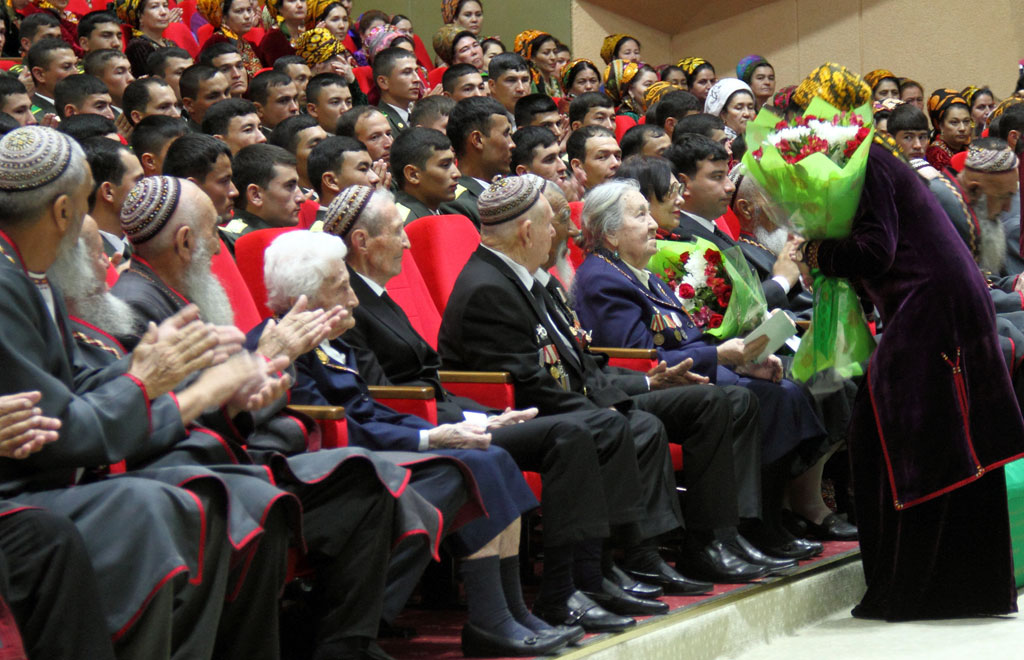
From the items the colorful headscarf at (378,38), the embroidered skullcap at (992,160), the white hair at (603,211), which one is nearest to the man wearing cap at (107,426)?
the white hair at (603,211)

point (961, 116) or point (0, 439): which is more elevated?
point (961, 116)

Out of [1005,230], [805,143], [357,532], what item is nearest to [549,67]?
[1005,230]

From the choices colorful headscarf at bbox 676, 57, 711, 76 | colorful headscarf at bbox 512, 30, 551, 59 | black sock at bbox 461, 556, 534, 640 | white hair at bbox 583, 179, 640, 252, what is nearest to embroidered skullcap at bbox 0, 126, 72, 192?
black sock at bbox 461, 556, 534, 640

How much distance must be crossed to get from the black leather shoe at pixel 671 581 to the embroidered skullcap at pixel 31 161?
195cm

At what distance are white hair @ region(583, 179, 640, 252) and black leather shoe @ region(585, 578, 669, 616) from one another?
1201mm

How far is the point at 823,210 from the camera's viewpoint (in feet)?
11.4

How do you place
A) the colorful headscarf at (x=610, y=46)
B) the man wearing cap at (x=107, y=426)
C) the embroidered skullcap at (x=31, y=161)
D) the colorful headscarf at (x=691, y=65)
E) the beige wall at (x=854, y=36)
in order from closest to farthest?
the man wearing cap at (x=107, y=426) → the embroidered skullcap at (x=31, y=161) → the colorful headscarf at (x=691, y=65) → the colorful headscarf at (x=610, y=46) → the beige wall at (x=854, y=36)

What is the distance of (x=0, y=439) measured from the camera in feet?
6.61

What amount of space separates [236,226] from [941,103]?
6168 mm

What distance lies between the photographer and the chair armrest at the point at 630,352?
3873mm

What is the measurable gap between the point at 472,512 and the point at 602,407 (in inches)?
29.9

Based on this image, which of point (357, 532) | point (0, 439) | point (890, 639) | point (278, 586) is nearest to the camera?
point (0, 439)

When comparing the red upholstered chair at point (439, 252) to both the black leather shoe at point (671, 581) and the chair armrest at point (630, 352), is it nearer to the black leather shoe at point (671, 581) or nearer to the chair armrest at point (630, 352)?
the chair armrest at point (630, 352)

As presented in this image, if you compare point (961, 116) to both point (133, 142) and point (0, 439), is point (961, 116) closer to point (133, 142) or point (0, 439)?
point (133, 142)
